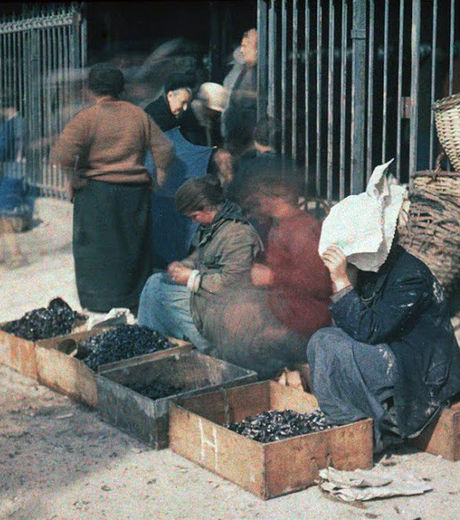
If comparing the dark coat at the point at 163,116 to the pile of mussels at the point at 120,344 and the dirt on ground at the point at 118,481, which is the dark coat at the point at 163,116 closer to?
the pile of mussels at the point at 120,344

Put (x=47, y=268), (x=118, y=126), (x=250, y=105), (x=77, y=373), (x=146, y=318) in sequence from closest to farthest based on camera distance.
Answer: (x=77, y=373)
(x=146, y=318)
(x=118, y=126)
(x=250, y=105)
(x=47, y=268)

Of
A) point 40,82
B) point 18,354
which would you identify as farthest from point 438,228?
point 40,82

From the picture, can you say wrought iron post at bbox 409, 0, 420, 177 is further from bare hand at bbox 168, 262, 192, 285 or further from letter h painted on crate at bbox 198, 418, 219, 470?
letter h painted on crate at bbox 198, 418, 219, 470

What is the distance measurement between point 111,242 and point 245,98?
5.93 feet

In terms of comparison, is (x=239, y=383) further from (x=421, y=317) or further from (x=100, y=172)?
(x=100, y=172)

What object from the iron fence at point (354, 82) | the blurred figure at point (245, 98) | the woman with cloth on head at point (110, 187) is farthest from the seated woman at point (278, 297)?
the blurred figure at point (245, 98)

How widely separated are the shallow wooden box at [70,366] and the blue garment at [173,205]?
169cm

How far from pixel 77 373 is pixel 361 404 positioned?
1806 mm

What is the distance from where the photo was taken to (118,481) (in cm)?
427

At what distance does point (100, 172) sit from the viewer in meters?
7.01

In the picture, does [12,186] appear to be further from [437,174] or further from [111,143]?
[437,174]

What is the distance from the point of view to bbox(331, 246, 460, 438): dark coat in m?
4.20

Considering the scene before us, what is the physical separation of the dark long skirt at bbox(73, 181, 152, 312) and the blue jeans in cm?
101

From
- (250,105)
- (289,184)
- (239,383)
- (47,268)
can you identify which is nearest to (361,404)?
(239,383)
